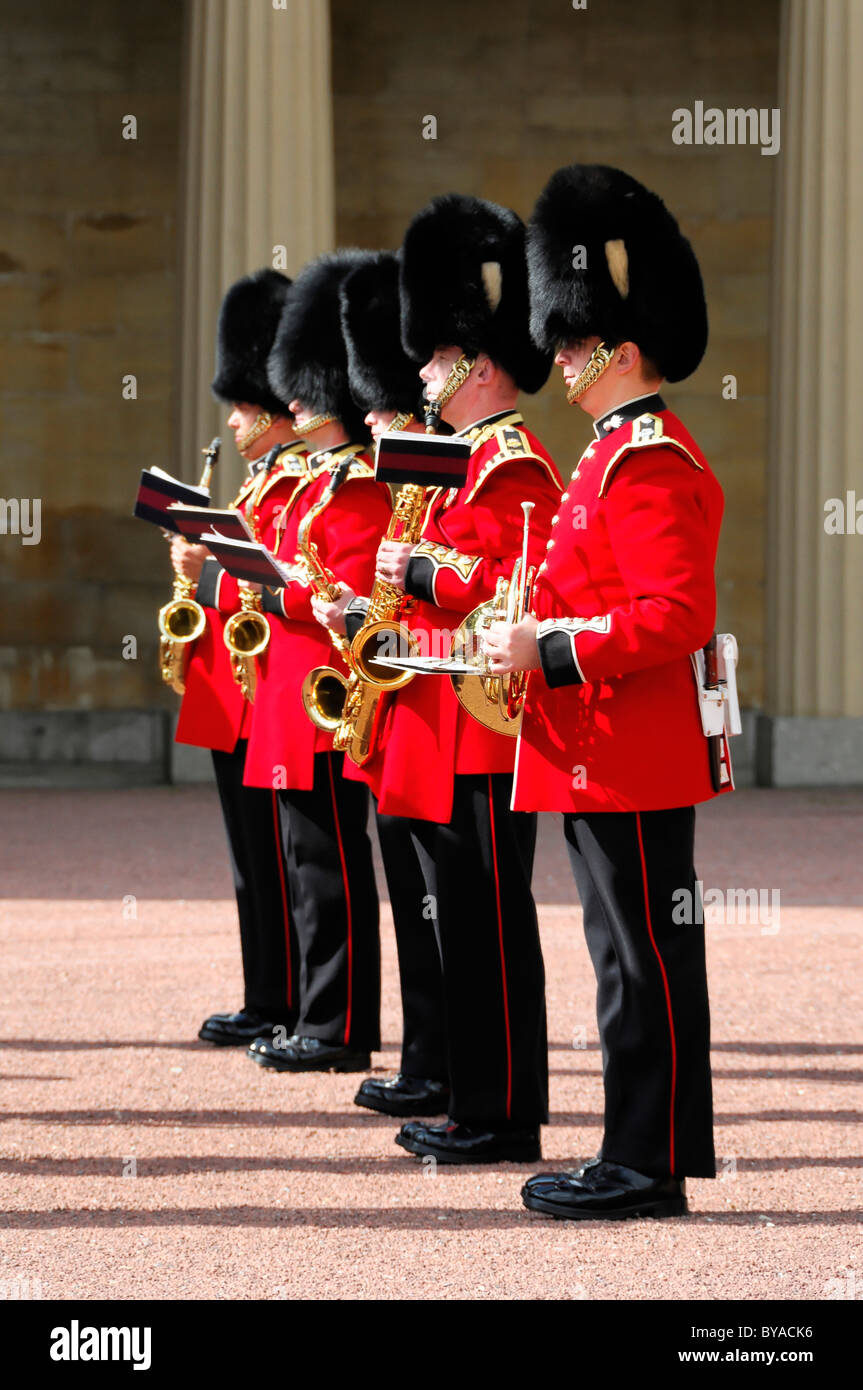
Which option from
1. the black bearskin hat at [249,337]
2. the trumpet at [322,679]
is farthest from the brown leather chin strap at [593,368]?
the black bearskin hat at [249,337]

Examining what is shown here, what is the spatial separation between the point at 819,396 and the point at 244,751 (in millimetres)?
7407

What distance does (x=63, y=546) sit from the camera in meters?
13.9

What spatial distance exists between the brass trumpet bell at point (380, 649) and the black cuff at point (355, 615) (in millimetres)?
135

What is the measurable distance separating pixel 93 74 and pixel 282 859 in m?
10.0

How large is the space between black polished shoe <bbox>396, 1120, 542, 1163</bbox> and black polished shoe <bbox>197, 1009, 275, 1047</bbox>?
4.06 feet

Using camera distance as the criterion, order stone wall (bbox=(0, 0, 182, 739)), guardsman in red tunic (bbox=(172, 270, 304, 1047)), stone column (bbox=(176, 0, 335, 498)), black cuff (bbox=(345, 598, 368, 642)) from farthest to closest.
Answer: stone wall (bbox=(0, 0, 182, 739))
stone column (bbox=(176, 0, 335, 498))
guardsman in red tunic (bbox=(172, 270, 304, 1047))
black cuff (bbox=(345, 598, 368, 642))

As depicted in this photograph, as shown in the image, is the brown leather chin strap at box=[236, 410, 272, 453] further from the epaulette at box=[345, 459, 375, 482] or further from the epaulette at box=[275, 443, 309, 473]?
the epaulette at box=[345, 459, 375, 482]

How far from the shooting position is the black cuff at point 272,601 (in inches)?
193

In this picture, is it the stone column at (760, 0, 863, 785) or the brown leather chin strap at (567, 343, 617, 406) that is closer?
the brown leather chin strap at (567, 343, 617, 406)

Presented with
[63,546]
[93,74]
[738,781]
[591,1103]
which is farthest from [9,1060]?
[93,74]

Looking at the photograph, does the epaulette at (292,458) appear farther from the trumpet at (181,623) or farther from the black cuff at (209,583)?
the black cuff at (209,583)

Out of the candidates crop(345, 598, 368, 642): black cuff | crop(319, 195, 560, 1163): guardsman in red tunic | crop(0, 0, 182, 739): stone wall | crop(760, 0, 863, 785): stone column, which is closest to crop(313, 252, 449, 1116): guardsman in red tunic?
crop(345, 598, 368, 642): black cuff

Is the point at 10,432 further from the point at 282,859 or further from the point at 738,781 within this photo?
the point at 282,859

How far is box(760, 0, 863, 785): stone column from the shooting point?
1179 centimetres
